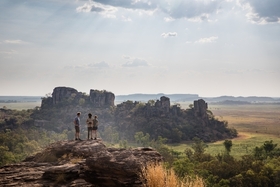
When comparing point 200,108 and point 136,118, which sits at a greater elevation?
point 200,108

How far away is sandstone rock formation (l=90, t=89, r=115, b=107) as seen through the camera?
583 feet

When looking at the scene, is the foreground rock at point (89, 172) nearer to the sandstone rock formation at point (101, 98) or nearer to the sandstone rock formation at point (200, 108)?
the sandstone rock formation at point (200, 108)

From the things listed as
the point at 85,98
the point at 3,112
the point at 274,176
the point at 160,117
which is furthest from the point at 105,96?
the point at 274,176

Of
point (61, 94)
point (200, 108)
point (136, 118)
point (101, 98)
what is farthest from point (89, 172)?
point (61, 94)

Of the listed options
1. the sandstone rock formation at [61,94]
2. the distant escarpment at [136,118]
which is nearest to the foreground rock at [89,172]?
the distant escarpment at [136,118]

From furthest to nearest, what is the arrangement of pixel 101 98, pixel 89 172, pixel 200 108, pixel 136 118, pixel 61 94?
pixel 61 94
pixel 101 98
pixel 200 108
pixel 136 118
pixel 89 172

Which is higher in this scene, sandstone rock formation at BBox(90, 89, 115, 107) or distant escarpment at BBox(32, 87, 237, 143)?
sandstone rock formation at BBox(90, 89, 115, 107)

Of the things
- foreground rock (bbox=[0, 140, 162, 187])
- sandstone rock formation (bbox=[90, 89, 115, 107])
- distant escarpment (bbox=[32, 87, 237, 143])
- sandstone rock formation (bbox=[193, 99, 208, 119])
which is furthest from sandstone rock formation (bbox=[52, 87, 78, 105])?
foreground rock (bbox=[0, 140, 162, 187])

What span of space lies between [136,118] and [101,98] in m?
39.0

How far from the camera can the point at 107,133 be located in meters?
128

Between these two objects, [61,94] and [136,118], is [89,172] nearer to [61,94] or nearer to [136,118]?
[136,118]

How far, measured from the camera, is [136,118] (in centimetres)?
14950

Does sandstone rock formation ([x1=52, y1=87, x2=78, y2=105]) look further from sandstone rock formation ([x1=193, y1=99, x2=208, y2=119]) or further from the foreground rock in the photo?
the foreground rock

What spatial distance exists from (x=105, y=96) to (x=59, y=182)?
169542mm
